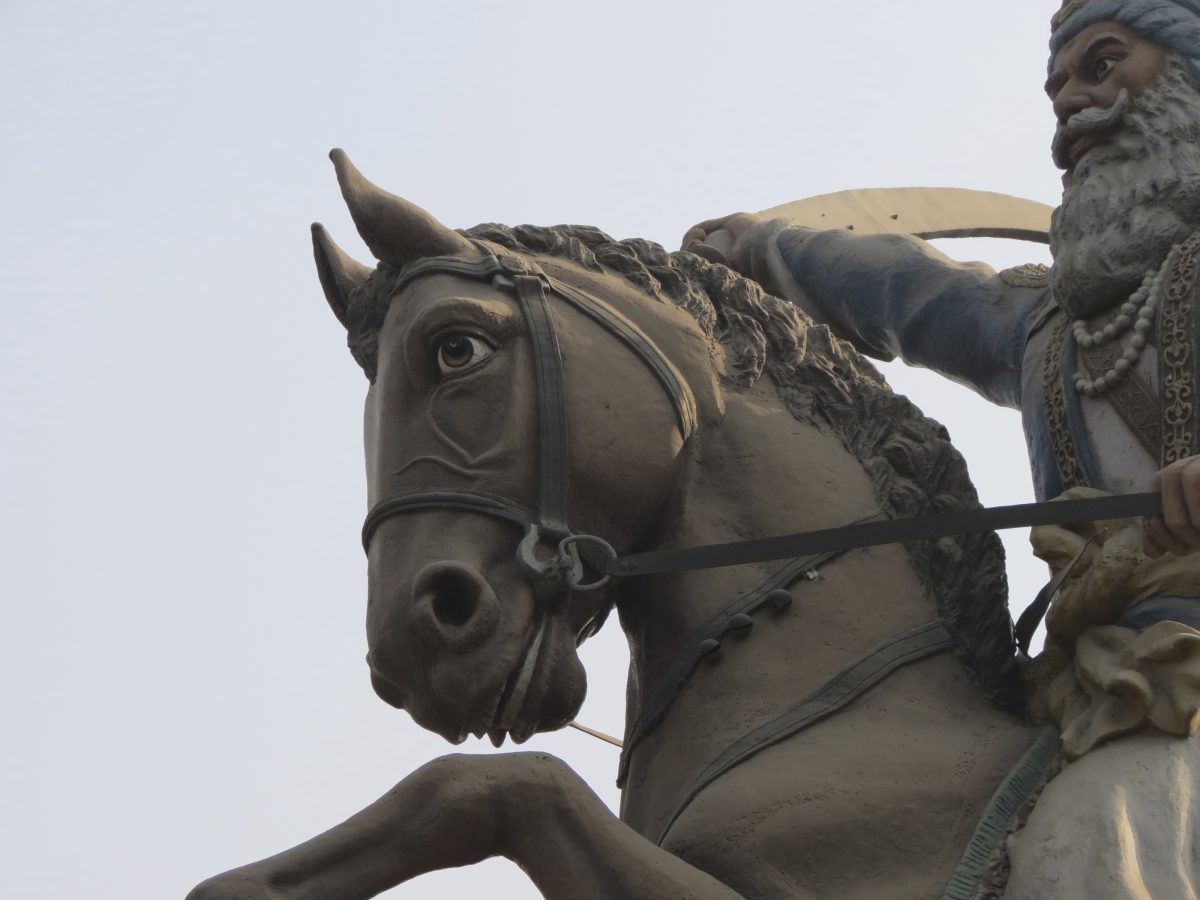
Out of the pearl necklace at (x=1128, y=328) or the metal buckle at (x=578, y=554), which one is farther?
the pearl necklace at (x=1128, y=328)

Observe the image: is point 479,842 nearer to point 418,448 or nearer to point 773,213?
point 418,448

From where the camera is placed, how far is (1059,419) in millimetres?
5648

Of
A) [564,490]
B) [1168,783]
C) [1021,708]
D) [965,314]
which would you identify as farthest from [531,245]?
[1168,783]

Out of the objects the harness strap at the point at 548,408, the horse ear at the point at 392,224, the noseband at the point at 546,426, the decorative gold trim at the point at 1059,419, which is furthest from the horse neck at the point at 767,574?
the horse ear at the point at 392,224

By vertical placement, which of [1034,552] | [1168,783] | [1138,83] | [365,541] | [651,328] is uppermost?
[1138,83]

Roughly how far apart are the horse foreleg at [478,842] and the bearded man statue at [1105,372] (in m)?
0.79

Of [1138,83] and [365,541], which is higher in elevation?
[1138,83]

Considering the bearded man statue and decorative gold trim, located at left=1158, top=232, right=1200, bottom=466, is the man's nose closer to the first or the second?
the bearded man statue

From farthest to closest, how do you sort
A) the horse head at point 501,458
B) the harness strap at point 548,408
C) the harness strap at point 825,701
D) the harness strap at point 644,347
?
the harness strap at point 644,347 → the harness strap at point 548,408 → the horse head at point 501,458 → the harness strap at point 825,701

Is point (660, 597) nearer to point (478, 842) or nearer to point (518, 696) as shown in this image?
point (518, 696)

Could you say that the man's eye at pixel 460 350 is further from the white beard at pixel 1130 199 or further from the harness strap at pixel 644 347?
the white beard at pixel 1130 199

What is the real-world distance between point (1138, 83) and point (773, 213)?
161 centimetres

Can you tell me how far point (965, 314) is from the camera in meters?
6.24

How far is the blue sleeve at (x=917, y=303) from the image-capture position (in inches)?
241
